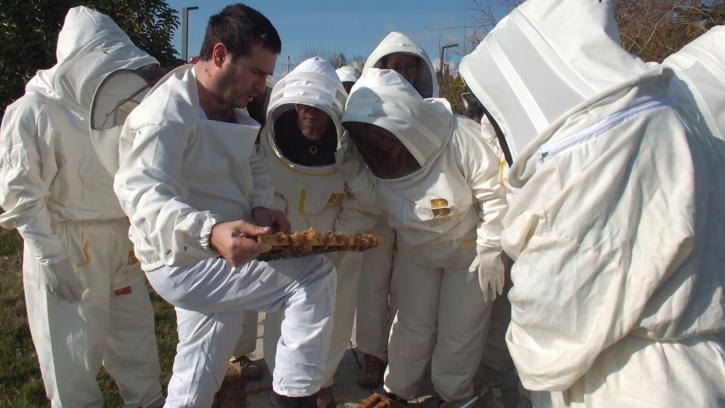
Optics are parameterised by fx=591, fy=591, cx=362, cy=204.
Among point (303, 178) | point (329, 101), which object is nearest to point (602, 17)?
point (329, 101)

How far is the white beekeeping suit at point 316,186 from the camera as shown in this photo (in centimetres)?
308

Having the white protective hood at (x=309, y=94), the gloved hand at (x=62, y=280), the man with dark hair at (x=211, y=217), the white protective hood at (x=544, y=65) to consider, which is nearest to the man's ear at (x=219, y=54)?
the man with dark hair at (x=211, y=217)

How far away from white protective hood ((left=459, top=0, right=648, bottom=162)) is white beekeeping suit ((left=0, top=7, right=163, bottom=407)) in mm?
1860

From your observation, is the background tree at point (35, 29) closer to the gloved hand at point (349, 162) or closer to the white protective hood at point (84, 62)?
the white protective hood at point (84, 62)

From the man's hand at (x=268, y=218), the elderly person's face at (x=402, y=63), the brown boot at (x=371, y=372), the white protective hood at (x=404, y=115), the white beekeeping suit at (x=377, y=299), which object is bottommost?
the brown boot at (x=371, y=372)

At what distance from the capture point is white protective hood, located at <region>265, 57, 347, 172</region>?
3002 mm

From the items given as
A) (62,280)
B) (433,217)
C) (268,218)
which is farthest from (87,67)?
(433,217)

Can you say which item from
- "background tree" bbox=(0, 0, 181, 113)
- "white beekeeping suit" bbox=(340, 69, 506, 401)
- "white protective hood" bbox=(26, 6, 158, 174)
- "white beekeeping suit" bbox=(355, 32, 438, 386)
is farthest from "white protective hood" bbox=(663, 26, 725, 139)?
"background tree" bbox=(0, 0, 181, 113)

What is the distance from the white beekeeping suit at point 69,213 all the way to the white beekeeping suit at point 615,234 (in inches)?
85.2

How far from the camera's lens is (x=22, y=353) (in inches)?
159

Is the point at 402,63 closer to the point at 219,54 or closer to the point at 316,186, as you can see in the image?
the point at 316,186

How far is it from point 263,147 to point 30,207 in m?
1.17

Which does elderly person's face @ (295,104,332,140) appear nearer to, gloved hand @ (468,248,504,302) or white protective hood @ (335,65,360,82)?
white protective hood @ (335,65,360,82)

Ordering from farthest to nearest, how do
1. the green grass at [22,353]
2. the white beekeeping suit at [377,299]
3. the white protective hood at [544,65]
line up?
the white beekeeping suit at [377,299]
the green grass at [22,353]
the white protective hood at [544,65]
